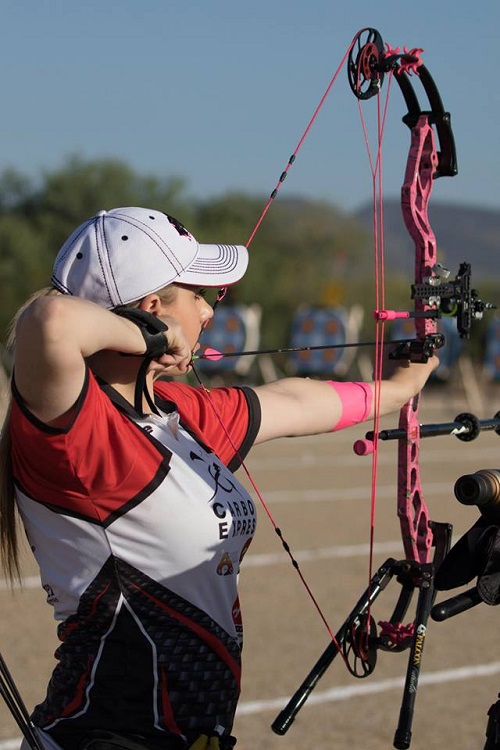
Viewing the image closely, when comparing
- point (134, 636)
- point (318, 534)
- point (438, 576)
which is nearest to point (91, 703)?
point (134, 636)

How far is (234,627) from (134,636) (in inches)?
8.5

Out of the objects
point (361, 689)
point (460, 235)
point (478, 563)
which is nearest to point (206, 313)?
point (478, 563)

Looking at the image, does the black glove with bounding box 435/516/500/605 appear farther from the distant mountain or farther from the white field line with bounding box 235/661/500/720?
the distant mountain

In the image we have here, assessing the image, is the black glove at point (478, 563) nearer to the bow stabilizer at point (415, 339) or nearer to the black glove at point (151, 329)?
the bow stabilizer at point (415, 339)

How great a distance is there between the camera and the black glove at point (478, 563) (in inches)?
76.4

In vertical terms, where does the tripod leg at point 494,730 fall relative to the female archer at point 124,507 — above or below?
below

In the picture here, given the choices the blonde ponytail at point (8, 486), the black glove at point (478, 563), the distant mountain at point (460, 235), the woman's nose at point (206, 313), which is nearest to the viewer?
the blonde ponytail at point (8, 486)

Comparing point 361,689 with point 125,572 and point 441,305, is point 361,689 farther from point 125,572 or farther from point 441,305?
point 125,572

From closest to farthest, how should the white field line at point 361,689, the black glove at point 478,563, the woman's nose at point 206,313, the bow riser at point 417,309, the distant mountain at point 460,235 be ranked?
the black glove at point 478,563 → the woman's nose at point 206,313 → the bow riser at point 417,309 → the white field line at point 361,689 → the distant mountain at point 460,235

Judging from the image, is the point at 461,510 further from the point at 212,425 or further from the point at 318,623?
the point at 212,425

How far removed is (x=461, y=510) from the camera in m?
9.16

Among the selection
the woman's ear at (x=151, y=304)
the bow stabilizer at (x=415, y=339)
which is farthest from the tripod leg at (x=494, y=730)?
the woman's ear at (x=151, y=304)

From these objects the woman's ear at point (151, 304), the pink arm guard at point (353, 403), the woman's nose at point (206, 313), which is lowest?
the pink arm guard at point (353, 403)

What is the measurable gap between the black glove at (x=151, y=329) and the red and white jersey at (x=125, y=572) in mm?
112
